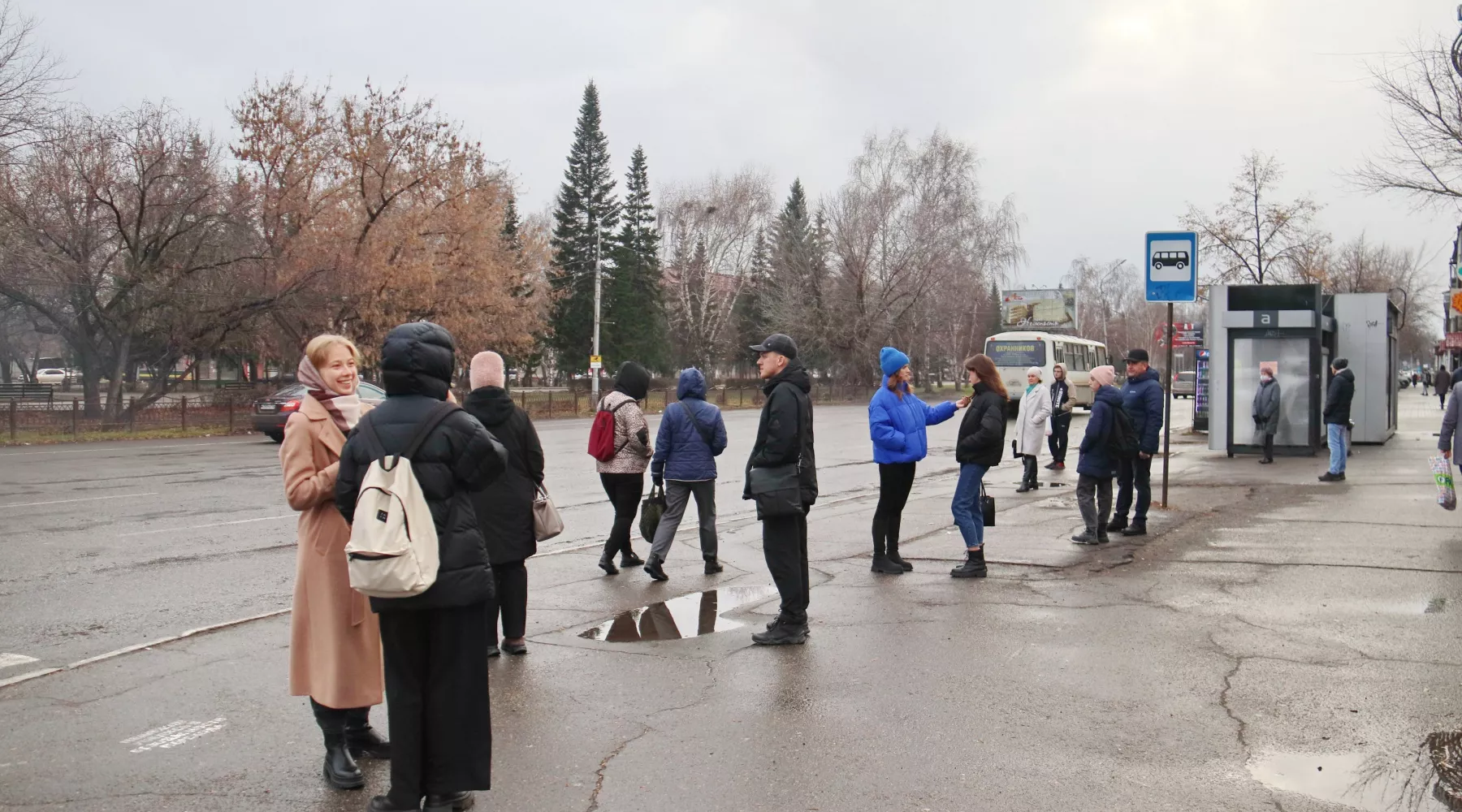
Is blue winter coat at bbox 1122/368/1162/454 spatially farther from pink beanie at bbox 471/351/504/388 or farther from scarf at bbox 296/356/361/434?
scarf at bbox 296/356/361/434

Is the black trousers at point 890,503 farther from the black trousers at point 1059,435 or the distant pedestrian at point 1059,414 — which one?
the black trousers at point 1059,435

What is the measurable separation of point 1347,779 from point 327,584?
406 centimetres

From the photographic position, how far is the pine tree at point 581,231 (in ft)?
218

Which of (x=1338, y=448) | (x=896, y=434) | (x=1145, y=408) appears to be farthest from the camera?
(x=1338, y=448)

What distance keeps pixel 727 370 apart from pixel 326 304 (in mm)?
58825

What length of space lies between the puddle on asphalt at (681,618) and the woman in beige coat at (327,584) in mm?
2474

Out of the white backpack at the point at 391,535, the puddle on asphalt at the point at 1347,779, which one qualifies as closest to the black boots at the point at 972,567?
the puddle on asphalt at the point at 1347,779

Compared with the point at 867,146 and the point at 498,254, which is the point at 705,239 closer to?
the point at 867,146

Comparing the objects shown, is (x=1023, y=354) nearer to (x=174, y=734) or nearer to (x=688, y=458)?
(x=688, y=458)

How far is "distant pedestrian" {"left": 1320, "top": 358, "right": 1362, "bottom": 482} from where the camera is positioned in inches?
609

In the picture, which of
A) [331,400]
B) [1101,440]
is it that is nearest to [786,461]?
[331,400]

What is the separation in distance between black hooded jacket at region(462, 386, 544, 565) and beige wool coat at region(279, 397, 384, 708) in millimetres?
1738

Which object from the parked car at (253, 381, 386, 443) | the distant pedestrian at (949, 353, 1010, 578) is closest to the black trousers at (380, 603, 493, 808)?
the distant pedestrian at (949, 353, 1010, 578)

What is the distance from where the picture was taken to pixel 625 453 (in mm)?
9008
